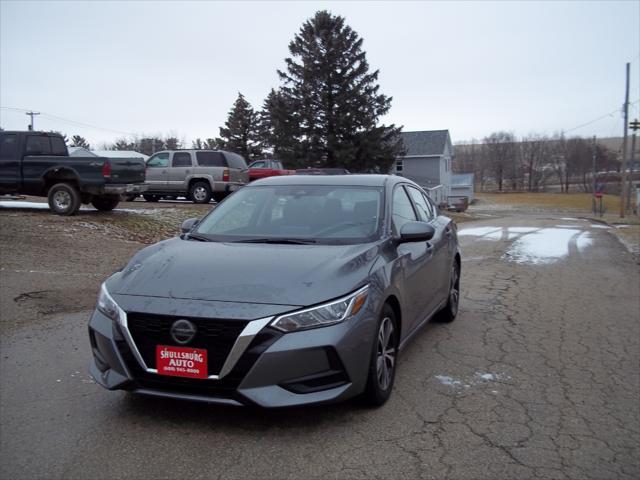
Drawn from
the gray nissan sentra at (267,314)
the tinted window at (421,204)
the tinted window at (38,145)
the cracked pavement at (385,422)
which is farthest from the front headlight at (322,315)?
the tinted window at (38,145)

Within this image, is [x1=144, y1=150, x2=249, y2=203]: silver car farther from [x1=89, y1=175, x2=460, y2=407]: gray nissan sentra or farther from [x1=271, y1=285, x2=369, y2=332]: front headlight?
[x1=271, y1=285, x2=369, y2=332]: front headlight

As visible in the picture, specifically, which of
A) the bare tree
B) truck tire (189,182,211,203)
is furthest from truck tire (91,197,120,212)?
the bare tree

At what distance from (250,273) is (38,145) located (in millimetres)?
10995

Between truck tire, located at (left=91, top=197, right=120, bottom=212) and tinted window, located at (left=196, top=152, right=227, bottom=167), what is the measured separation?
17.4ft

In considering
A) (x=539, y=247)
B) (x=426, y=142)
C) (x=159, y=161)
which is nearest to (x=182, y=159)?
(x=159, y=161)

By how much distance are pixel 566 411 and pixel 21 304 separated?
572cm

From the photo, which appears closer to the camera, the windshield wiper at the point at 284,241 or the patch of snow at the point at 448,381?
the windshield wiper at the point at 284,241

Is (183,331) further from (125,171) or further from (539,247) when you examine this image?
(539,247)

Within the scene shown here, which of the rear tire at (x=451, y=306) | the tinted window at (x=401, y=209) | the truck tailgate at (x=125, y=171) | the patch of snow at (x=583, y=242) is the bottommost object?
the patch of snow at (x=583, y=242)

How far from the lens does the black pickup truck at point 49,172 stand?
1280 centimetres

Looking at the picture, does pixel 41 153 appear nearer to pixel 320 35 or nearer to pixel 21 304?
pixel 21 304

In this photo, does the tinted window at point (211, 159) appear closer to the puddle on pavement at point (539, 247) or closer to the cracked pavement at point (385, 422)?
the puddle on pavement at point (539, 247)

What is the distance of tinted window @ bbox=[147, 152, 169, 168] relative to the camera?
1983 cm

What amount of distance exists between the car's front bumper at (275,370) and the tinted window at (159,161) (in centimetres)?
1676
